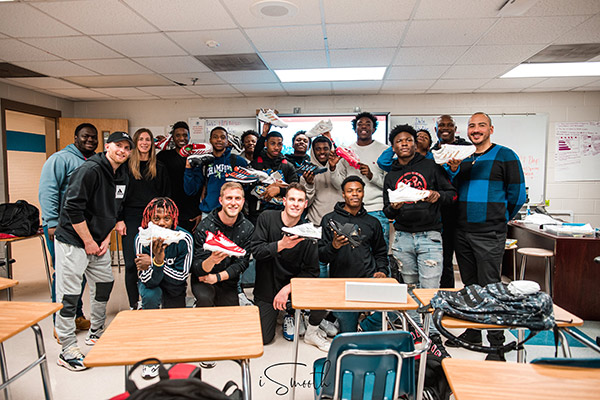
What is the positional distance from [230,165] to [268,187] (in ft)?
1.59

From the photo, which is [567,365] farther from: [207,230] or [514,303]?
[207,230]

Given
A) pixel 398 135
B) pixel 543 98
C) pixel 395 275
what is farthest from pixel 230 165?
pixel 543 98

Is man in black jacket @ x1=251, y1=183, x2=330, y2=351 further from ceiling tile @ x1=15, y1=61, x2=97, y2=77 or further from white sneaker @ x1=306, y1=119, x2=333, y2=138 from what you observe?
ceiling tile @ x1=15, y1=61, x2=97, y2=77

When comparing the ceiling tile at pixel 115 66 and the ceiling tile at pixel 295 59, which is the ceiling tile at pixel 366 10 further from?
the ceiling tile at pixel 115 66

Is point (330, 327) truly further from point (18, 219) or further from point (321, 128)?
point (18, 219)

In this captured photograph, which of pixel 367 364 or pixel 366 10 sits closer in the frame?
pixel 367 364

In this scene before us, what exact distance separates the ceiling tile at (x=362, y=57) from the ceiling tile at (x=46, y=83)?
3.74m

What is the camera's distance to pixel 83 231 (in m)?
2.34

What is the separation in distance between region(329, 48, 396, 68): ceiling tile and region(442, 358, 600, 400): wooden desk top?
316cm

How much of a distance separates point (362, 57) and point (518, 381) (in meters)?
3.41

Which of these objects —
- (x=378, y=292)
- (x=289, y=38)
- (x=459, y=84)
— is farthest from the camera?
(x=459, y=84)

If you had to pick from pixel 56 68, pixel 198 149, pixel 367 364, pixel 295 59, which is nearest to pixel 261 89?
pixel 295 59

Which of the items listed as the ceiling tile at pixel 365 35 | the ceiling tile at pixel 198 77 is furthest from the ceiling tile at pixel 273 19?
the ceiling tile at pixel 198 77

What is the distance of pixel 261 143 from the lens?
11.9 ft
